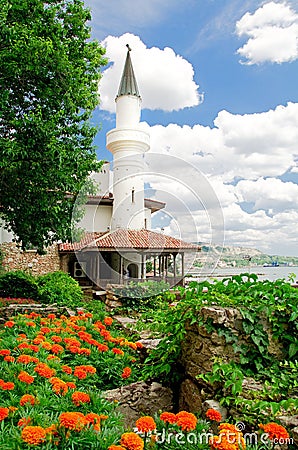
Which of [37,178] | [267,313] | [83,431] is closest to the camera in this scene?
[83,431]

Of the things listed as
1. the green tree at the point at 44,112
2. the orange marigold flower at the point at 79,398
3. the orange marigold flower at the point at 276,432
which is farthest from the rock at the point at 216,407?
the green tree at the point at 44,112

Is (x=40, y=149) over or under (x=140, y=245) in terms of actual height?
over

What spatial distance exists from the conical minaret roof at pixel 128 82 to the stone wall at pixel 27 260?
9.57 meters

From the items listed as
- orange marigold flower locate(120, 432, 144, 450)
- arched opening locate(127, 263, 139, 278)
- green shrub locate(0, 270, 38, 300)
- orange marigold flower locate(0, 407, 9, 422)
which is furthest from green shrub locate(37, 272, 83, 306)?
orange marigold flower locate(120, 432, 144, 450)

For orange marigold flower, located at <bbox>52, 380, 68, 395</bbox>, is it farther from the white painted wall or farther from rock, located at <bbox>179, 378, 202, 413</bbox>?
the white painted wall

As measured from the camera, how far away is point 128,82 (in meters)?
21.9

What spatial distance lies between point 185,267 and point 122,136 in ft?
25.3

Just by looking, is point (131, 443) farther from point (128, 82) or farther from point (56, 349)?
point (128, 82)

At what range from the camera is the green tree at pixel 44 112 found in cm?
937

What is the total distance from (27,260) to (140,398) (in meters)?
14.7

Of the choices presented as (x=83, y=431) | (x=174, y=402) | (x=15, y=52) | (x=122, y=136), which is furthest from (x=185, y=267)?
(x=83, y=431)

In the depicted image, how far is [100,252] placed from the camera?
66.4 feet

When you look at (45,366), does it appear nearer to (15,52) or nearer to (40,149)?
(40,149)

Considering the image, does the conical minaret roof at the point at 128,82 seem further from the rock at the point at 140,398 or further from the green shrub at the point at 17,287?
the rock at the point at 140,398
